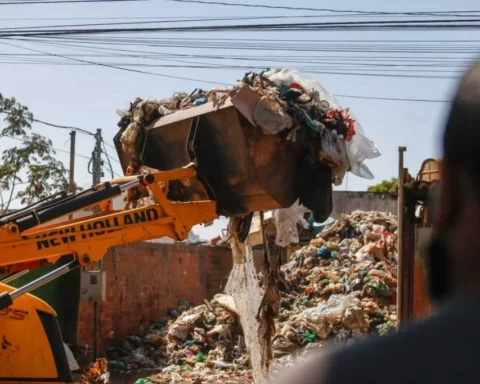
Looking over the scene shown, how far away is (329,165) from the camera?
6.01 meters

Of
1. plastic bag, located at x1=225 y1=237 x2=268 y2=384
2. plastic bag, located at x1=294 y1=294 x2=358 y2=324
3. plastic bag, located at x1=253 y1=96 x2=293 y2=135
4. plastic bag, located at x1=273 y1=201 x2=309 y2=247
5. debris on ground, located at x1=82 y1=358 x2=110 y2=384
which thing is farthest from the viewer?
plastic bag, located at x1=294 y1=294 x2=358 y2=324

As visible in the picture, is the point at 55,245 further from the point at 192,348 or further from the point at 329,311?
the point at 192,348

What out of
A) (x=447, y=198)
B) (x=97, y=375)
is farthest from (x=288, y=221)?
(x=447, y=198)

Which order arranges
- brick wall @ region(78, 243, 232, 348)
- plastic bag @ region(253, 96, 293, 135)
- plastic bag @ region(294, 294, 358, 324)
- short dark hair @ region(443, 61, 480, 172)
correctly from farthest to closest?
brick wall @ region(78, 243, 232, 348) → plastic bag @ region(294, 294, 358, 324) → plastic bag @ region(253, 96, 293, 135) → short dark hair @ region(443, 61, 480, 172)

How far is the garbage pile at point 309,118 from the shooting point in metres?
5.91

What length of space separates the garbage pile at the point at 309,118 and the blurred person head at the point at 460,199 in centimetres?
457

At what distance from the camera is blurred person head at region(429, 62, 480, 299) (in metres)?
1.23

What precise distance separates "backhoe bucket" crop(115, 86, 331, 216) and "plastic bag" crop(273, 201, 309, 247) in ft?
1.12

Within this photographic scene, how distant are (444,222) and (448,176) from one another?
0.25 ft

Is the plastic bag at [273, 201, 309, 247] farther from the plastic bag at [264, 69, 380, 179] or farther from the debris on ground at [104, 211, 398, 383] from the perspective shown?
the debris on ground at [104, 211, 398, 383]

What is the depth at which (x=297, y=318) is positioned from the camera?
14734mm

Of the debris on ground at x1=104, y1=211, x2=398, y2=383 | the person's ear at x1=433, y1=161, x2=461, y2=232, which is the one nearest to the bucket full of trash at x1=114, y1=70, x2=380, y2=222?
the person's ear at x1=433, y1=161, x2=461, y2=232

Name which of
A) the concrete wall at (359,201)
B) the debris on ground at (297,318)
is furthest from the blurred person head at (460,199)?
the concrete wall at (359,201)

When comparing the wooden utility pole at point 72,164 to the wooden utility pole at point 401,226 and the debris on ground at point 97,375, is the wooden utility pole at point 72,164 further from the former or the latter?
the wooden utility pole at point 401,226
